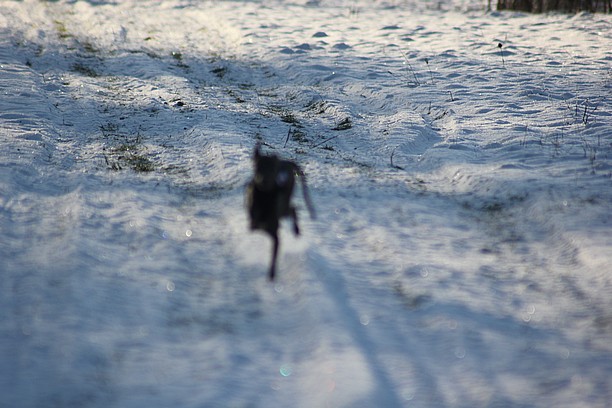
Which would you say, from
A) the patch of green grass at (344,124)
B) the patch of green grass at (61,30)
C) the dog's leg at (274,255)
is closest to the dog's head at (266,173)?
the dog's leg at (274,255)

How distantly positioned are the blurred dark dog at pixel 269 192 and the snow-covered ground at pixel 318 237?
→ 941 mm

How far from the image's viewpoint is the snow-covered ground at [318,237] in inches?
165

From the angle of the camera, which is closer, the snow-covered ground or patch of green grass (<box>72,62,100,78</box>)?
the snow-covered ground

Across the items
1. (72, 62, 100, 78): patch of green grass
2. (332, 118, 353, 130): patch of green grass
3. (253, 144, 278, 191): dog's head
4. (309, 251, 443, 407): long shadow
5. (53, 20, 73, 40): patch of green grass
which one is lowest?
(309, 251, 443, 407): long shadow

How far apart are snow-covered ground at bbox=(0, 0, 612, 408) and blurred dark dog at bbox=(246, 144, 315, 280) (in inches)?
37.1

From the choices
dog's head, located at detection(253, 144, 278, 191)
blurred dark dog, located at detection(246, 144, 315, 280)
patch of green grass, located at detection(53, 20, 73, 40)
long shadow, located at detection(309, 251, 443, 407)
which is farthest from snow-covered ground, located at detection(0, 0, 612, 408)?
patch of green grass, located at detection(53, 20, 73, 40)

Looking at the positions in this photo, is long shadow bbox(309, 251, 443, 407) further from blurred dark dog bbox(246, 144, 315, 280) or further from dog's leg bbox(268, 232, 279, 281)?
blurred dark dog bbox(246, 144, 315, 280)

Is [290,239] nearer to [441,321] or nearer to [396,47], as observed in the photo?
[441,321]

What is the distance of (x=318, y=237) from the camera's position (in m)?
6.01

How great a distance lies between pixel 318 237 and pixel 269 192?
179 cm

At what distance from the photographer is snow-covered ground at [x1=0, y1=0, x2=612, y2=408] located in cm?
418

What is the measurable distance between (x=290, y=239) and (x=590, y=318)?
10.2 feet

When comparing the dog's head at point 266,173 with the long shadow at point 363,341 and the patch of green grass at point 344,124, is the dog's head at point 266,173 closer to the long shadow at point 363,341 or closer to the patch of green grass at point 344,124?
the long shadow at point 363,341

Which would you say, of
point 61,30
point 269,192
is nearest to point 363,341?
point 269,192
